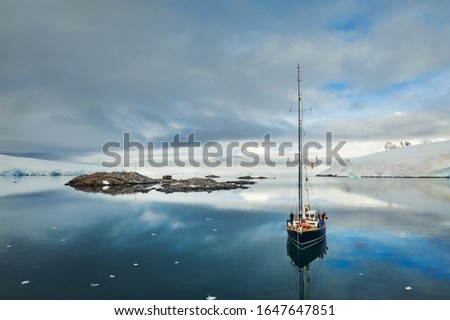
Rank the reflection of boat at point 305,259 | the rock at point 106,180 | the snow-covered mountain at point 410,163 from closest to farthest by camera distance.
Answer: the reflection of boat at point 305,259, the rock at point 106,180, the snow-covered mountain at point 410,163

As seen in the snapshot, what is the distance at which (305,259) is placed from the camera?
62.3ft

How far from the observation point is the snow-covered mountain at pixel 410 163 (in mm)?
122250

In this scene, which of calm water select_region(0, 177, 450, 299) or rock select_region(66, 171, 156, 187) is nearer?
calm water select_region(0, 177, 450, 299)

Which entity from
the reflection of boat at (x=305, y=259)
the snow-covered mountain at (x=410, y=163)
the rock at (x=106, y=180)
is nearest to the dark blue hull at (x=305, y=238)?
the reflection of boat at (x=305, y=259)

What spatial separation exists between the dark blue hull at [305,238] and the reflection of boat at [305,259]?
0.27 metres

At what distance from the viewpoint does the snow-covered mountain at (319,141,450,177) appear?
4813 inches

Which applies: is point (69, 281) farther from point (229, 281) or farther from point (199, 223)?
point (199, 223)

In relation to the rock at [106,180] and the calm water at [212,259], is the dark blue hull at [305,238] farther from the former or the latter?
the rock at [106,180]

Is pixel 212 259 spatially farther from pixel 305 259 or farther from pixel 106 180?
pixel 106 180

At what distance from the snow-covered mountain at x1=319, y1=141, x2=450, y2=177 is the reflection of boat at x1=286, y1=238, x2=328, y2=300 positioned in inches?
4944

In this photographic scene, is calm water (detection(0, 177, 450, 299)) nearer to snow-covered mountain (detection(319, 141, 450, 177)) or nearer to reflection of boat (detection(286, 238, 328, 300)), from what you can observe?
reflection of boat (detection(286, 238, 328, 300))

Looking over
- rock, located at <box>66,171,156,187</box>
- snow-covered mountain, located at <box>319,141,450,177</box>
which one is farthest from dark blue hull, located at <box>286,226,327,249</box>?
snow-covered mountain, located at <box>319,141,450,177</box>

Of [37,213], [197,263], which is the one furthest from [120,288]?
[37,213]
